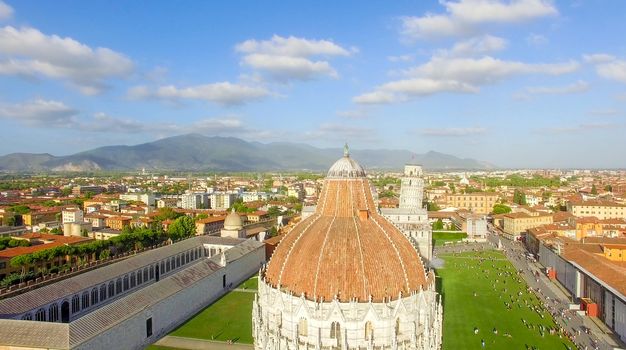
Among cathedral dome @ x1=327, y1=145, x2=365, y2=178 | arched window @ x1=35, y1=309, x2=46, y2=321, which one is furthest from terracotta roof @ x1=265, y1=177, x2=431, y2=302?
arched window @ x1=35, y1=309, x2=46, y2=321

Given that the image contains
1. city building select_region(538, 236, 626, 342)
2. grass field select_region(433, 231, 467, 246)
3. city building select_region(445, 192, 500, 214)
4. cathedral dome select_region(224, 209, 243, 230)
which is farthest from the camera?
city building select_region(445, 192, 500, 214)

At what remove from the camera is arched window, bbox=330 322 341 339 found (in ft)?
80.7

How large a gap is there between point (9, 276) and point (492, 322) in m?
51.4

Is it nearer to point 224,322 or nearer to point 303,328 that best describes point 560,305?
point 224,322

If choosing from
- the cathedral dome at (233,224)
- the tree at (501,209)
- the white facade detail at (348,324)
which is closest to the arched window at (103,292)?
the white facade detail at (348,324)

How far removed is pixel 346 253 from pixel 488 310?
86.0ft

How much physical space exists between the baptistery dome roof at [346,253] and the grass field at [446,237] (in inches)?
2330

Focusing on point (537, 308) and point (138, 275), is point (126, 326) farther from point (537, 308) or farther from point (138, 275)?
point (537, 308)

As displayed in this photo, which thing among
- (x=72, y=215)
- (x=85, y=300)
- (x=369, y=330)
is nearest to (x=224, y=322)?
(x=85, y=300)

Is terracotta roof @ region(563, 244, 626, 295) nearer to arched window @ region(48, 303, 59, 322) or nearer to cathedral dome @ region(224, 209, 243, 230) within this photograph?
arched window @ region(48, 303, 59, 322)

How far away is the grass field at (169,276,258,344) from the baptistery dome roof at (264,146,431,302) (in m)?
11.5

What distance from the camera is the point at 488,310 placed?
45.2 m

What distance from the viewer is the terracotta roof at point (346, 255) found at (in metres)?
25.2

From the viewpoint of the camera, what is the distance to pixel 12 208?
348 feet
